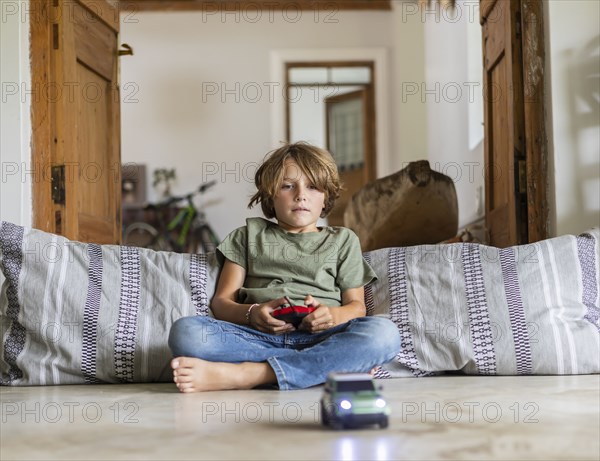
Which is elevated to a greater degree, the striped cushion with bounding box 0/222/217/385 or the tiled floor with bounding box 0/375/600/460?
the striped cushion with bounding box 0/222/217/385

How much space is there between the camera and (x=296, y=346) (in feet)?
6.57

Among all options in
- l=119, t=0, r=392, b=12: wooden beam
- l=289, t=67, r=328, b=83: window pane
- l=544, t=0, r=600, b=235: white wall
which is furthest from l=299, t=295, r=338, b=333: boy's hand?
l=289, t=67, r=328, b=83: window pane

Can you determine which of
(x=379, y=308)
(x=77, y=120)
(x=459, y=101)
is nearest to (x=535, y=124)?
(x=379, y=308)

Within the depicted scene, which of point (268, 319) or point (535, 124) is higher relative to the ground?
point (535, 124)

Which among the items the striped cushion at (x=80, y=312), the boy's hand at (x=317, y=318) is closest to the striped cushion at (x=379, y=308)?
the striped cushion at (x=80, y=312)

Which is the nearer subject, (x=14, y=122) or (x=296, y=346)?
(x=296, y=346)

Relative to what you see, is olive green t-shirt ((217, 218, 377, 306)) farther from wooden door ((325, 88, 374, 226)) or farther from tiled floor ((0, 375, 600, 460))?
wooden door ((325, 88, 374, 226))

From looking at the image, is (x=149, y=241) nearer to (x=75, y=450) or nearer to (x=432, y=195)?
(x=432, y=195)

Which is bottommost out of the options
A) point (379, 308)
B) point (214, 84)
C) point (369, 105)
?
point (379, 308)

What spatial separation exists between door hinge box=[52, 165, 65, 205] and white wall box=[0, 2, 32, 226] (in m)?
0.10

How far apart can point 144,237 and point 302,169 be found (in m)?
5.76

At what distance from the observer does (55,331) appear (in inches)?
79.7

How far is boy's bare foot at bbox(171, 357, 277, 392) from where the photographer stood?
1.78m

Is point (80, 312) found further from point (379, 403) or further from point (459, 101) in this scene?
point (459, 101)
